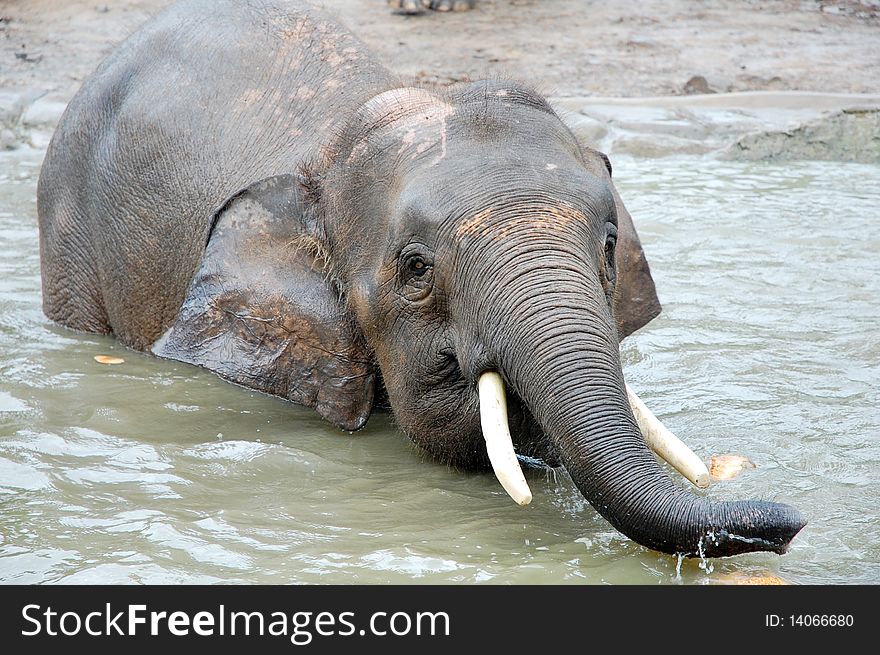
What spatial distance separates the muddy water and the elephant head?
0.83ft

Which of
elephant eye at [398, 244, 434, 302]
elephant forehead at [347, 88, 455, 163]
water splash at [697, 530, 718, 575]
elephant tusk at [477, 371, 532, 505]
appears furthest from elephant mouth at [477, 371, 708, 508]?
elephant forehead at [347, 88, 455, 163]

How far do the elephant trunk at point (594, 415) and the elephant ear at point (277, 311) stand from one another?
105 cm

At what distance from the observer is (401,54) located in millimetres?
15867

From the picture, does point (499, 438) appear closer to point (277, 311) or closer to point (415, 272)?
point (415, 272)

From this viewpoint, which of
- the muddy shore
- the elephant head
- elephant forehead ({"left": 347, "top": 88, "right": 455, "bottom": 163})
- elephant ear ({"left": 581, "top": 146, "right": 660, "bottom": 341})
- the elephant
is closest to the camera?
the elephant head

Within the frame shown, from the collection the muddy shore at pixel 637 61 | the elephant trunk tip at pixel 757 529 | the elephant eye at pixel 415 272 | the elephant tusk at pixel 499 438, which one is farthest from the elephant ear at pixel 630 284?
the muddy shore at pixel 637 61

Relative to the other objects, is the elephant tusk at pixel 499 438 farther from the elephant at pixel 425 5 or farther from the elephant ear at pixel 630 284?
the elephant at pixel 425 5

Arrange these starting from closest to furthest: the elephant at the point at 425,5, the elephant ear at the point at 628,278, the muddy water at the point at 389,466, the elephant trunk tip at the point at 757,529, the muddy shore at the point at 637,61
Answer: the elephant trunk tip at the point at 757,529 < the muddy water at the point at 389,466 < the elephant ear at the point at 628,278 < the muddy shore at the point at 637,61 < the elephant at the point at 425,5

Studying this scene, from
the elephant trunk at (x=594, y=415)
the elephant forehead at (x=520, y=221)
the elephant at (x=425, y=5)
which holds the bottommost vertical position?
the elephant at (x=425, y=5)

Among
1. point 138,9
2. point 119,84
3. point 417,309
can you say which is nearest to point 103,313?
point 119,84

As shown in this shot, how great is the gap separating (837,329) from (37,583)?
181 inches

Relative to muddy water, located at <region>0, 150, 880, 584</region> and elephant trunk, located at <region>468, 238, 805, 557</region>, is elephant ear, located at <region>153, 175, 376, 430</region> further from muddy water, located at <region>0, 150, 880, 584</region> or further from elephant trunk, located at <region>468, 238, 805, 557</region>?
elephant trunk, located at <region>468, 238, 805, 557</region>

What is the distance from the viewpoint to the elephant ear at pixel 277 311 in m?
5.17

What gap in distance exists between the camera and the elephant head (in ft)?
12.8
